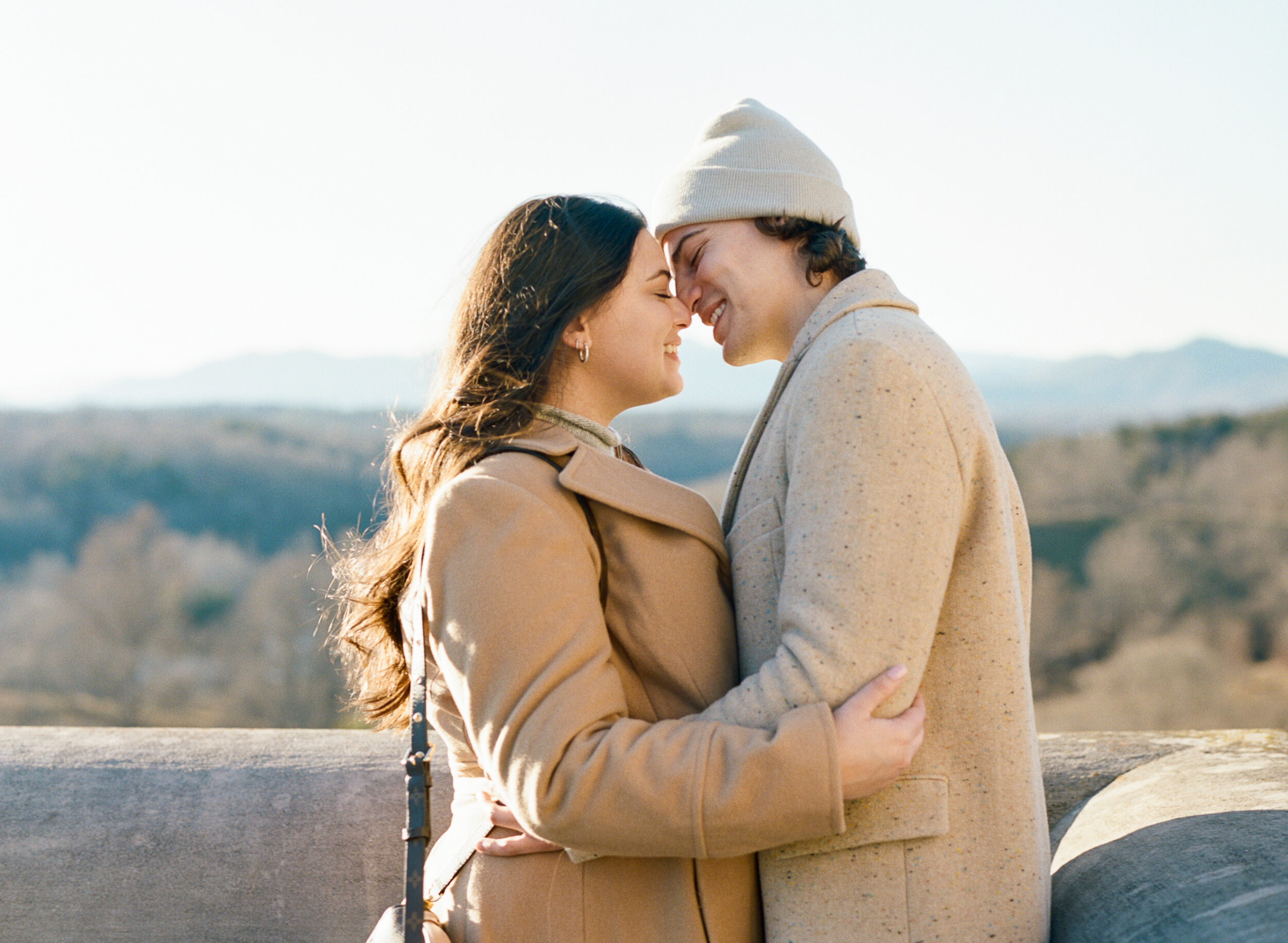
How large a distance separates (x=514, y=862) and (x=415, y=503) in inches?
25.5

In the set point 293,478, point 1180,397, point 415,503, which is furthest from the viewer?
point 1180,397

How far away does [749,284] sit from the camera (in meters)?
2.07

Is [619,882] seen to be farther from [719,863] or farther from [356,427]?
[356,427]

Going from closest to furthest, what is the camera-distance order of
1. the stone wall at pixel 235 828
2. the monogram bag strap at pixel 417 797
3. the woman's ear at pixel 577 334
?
the monogram bag strap at pixel 417 797 < the woman's ear at pixel 577 334 < the stone wall at pixel 235 828

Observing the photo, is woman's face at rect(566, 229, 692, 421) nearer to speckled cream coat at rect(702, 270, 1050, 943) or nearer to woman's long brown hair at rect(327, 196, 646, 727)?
woman's long brown hair at rect(327, 196, 646, 727)

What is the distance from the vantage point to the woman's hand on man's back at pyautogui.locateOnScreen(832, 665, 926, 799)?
4.83ft

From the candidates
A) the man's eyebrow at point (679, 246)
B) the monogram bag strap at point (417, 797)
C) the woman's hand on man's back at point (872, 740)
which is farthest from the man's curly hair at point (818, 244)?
the monogram bag strap at point (417, 797)

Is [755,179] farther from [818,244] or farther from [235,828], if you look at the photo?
[235,828]

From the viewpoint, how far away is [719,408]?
35.5 meters

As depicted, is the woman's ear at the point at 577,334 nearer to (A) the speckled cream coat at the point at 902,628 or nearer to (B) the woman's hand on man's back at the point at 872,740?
(A) the speckled cream coat at the point at 902,628

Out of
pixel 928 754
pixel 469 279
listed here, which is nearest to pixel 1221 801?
pixel 928 754

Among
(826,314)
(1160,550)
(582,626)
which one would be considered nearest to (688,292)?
(826,314)

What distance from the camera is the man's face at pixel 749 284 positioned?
2.06 meters

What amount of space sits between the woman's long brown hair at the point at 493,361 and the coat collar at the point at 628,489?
0.08m
